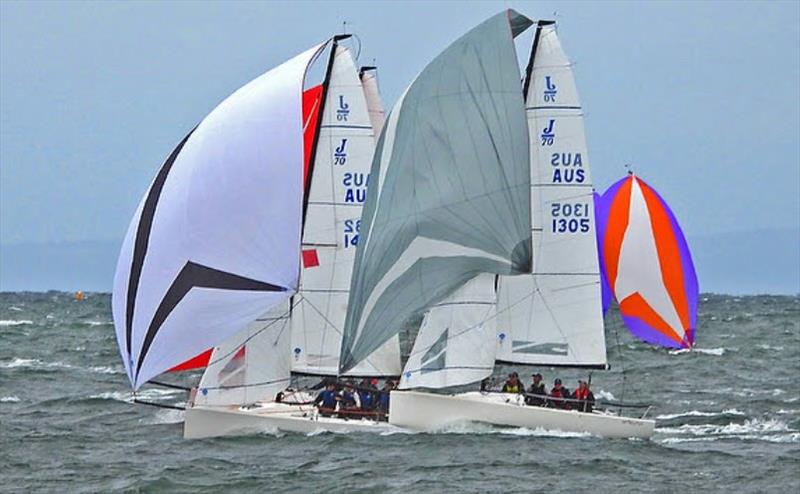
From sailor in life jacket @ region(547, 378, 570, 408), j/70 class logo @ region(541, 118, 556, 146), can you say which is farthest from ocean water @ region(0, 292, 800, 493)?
j/70 class logo @ region(541, 118, 556, 146)

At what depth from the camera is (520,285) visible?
2911 cm

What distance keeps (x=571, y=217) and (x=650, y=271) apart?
8377 millimetres

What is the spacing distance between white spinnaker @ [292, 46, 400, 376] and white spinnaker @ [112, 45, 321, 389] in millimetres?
1184

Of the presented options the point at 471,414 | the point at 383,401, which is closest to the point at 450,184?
the point at 471,414

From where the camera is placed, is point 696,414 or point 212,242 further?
point 696,414

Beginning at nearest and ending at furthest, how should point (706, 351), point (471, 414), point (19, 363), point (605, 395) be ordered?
1. point (471, 414)
2. point (605, 395)
3. point (19, 363)
4. point (706, 351)

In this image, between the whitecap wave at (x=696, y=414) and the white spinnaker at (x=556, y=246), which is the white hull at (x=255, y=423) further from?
the whitecap wave at (x=696, y=414)

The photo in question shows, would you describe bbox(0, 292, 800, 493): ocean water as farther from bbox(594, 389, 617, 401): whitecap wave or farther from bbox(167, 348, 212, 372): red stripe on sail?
bbox(167, 348, 212, 372): red stripe on sail

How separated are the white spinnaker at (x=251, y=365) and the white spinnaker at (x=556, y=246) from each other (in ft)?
11.9

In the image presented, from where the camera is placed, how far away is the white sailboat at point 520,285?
27.8 meters

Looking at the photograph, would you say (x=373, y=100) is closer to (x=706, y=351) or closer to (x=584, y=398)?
(x=584, y=398)

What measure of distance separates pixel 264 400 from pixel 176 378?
16.5m

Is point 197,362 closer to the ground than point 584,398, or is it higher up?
higher up

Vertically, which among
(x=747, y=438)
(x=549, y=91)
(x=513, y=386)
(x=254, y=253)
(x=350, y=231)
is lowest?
(x=747, y=438)
